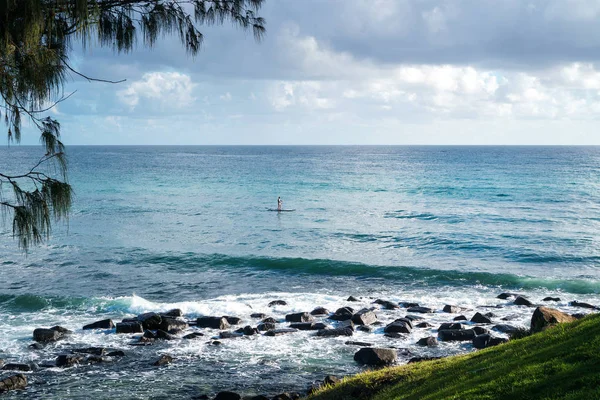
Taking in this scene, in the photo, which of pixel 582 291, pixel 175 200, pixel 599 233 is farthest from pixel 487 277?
pixel 175 200

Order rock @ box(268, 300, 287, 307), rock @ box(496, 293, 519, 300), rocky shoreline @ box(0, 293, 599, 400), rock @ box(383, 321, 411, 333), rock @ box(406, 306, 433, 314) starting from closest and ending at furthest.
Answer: rocky shoreline @ box(0, 293, 599, 400), rock @ box(383, 321, 411, 333), rock @ box(406, 306, 433, 314), rock @ box(268, 300, 287, 307), rock @ box(496, 293, 519, 300)

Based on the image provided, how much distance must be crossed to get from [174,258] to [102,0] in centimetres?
2775

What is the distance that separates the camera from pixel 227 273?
33438 mm

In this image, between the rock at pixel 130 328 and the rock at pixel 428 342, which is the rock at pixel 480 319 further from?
the rock at pixel 130 328

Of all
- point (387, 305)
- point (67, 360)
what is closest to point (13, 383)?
point (67, 360)

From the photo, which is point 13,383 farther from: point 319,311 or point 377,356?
point 319,311

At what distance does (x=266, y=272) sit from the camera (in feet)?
111

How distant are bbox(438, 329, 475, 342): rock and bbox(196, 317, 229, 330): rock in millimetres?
Answer: 8051

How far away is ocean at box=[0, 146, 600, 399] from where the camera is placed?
17984 millimetres

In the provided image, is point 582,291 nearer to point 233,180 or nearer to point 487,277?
point 487,277

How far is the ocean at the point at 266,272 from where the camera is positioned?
59.0 ft

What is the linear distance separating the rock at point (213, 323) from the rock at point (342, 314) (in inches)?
169

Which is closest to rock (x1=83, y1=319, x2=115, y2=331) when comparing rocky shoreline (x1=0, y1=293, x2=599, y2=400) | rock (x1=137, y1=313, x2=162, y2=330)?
rocky shoreline (x1=0, y1=293, x2=599, y2=400)

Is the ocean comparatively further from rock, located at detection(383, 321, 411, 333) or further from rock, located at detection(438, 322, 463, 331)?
rock, located at detection(438, 322, 463, 331)
